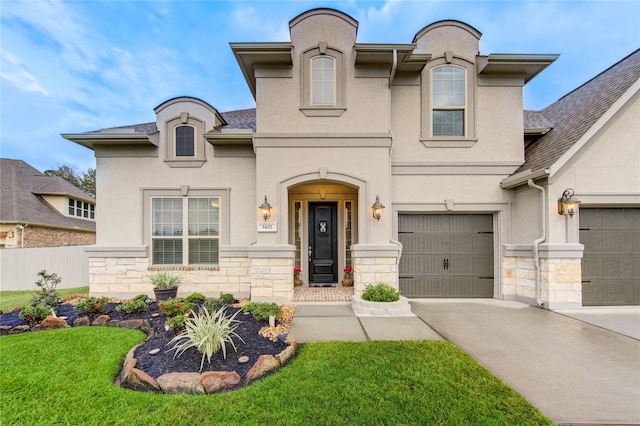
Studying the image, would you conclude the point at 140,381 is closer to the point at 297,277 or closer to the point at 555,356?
the point at 297,277

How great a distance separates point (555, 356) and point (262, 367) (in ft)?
13.1

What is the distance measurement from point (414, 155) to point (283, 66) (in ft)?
12.8

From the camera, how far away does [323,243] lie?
8.07 meters

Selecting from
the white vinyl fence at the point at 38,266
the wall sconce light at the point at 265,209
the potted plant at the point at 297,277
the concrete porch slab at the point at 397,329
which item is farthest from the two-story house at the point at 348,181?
the white vinyl fence at the point at 38,266

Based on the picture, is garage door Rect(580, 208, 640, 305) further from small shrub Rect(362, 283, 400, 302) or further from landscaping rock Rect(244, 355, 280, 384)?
landscaping rock Rect(244, 355, 280, 384)

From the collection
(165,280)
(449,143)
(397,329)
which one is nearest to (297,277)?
(165,280)

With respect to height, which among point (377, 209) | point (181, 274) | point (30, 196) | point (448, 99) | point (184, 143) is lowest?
point (181, 274)

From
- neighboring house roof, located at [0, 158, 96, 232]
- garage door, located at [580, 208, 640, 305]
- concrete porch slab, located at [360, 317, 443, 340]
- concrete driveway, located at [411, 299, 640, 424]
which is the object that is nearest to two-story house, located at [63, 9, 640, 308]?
garage door, located at [580, 208, 640, 305]

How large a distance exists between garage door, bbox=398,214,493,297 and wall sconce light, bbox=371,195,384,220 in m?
1.17

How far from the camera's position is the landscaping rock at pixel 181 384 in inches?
118

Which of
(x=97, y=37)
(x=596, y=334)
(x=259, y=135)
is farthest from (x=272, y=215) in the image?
(x=97, y=37)

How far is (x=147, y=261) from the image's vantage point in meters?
7.26

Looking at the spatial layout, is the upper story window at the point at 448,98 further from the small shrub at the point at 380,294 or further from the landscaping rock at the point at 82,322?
the landscaping rock at the point at 82,322

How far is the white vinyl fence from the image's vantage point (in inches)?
375
